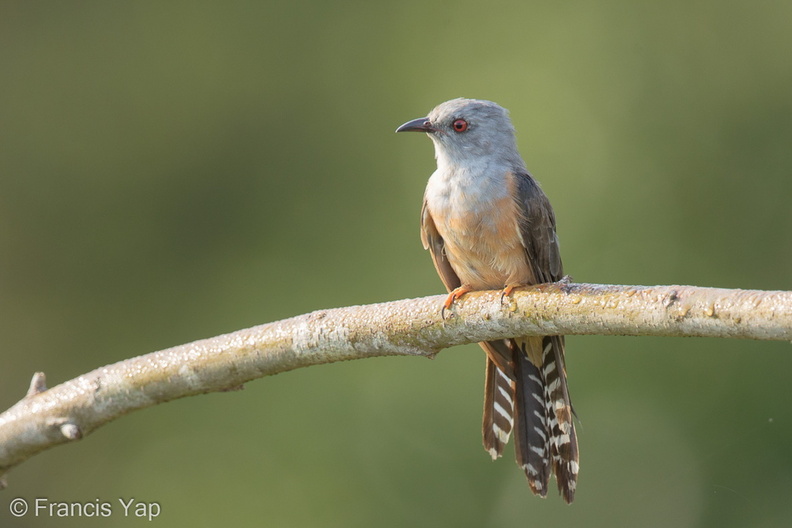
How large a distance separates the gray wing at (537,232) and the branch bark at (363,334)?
2.90 feet

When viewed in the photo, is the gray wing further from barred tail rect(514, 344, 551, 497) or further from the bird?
barred tail rect(514, 344, 551, 497)

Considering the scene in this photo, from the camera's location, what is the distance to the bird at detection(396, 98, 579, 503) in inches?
172

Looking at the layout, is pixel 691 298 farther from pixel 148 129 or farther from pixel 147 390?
pixel 148 129

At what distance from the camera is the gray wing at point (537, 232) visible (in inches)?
175

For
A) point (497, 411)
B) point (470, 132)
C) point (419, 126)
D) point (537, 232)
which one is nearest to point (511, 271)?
point (537, 232)

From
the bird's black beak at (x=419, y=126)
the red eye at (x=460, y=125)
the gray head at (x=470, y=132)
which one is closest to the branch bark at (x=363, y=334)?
the gray head at (x=470, y=132)

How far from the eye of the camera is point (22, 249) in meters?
A: 9.23

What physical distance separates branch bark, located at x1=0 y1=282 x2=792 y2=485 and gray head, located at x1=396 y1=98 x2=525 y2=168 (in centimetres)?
135

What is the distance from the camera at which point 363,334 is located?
11.2 ft

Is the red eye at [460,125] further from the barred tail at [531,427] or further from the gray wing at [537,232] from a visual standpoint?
the barred tail at [531,427]

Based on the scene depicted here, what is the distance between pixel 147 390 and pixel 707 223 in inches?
213

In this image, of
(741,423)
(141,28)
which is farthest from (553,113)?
(141,28)

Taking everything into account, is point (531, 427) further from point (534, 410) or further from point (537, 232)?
point (537, 232)

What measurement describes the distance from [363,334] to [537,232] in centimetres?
141
